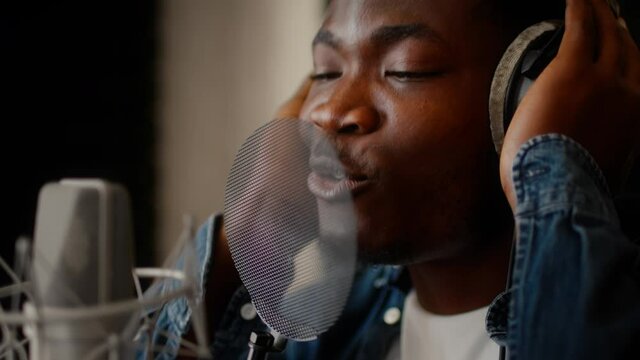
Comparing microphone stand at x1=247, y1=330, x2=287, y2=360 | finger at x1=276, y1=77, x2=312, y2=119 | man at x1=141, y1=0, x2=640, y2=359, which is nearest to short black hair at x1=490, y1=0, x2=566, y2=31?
man at x1=141, y1=0, x2=640, y2=359

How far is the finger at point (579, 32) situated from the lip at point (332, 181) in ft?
0.68

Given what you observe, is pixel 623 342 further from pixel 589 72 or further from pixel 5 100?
pixel 5 100

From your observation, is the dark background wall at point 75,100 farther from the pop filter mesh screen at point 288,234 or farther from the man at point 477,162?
the pop filter mesh screen at point 288,234

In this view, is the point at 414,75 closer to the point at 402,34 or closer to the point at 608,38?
the point at 402,34

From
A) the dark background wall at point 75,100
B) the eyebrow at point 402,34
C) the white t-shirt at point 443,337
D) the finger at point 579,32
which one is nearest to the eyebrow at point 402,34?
the eyebrow at point 402,34

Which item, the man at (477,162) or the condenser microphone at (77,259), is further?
the man at (477,162)

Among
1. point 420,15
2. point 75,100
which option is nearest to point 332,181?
point 420,15

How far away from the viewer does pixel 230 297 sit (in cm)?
96

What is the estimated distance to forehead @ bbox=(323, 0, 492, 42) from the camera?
71 cm

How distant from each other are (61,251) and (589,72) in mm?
449

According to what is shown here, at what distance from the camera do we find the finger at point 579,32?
2.19ft

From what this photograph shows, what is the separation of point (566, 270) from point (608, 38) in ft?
0.75

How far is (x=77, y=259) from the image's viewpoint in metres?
0.49

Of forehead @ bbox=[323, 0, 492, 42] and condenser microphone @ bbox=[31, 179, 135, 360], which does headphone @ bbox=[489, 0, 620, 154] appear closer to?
forehead @ bbox=[323, 0, 492, 42]
